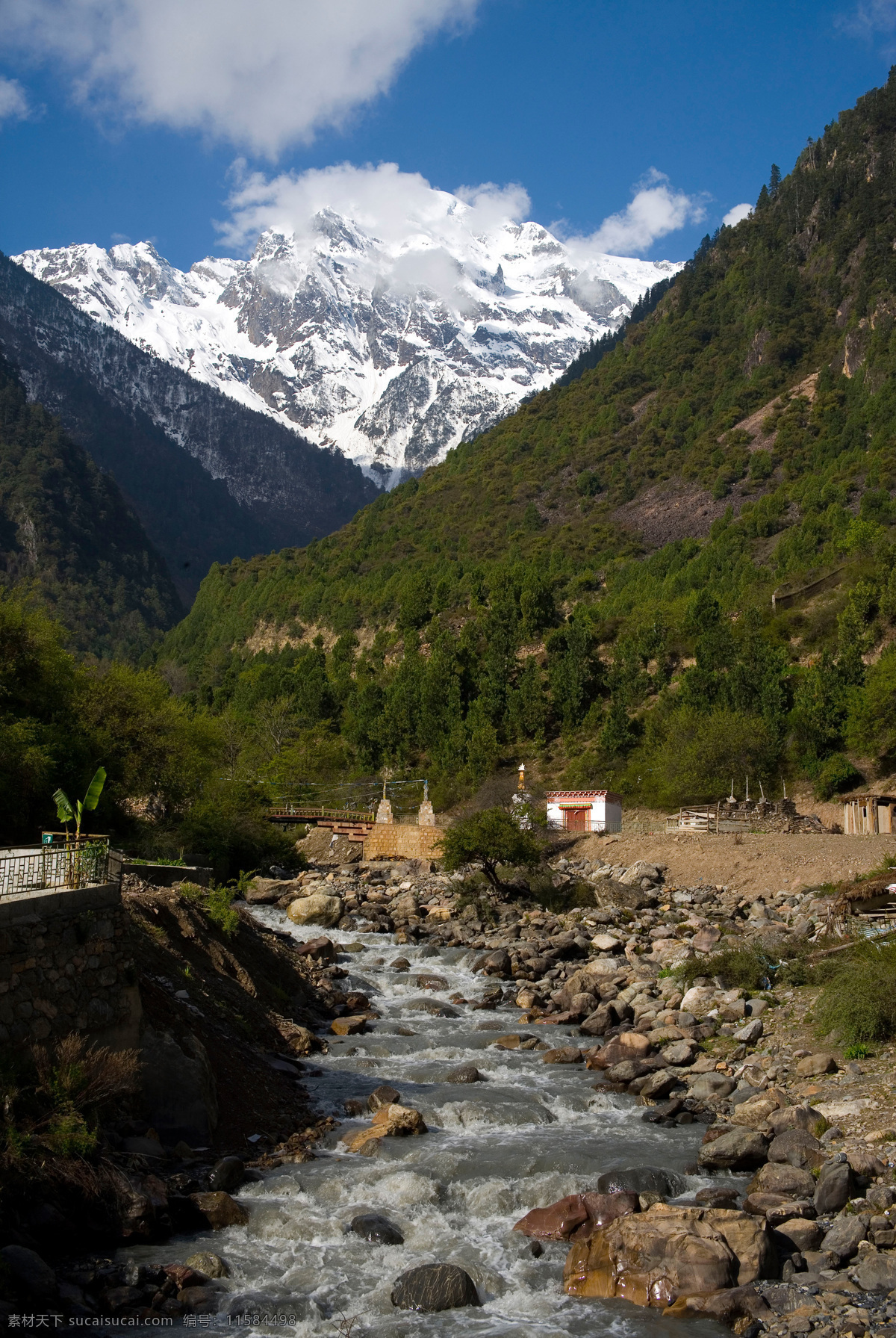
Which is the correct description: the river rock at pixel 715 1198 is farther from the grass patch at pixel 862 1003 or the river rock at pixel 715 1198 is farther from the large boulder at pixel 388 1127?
the grass patch at pixel 862 1003

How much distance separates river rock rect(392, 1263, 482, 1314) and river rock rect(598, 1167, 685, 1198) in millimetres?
2168

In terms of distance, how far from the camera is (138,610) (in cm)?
14200

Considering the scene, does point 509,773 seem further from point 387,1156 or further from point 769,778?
point 387,1156

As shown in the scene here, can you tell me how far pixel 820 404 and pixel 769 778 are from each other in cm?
4466

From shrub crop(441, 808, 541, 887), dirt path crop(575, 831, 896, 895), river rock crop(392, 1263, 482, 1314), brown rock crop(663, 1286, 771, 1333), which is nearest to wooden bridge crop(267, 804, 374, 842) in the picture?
Answer: shrub crop(441, 808, 541, 887)

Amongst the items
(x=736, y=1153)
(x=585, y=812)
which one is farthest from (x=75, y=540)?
(x=736, y=1153)

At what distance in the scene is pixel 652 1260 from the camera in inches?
351

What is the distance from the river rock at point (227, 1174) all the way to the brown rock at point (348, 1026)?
6794 mm

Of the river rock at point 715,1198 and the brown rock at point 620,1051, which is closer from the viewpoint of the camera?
the river rock at point 715,1198

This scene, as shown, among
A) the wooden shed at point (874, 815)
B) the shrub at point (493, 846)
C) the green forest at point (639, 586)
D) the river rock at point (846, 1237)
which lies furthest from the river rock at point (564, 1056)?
the wooden shed at point (874, 815)

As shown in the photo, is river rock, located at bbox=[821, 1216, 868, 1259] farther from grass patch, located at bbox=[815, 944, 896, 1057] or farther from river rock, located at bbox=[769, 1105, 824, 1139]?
grass patch, located at bbox=[815, 944, 896, 1057]

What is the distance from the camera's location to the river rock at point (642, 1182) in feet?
34.7

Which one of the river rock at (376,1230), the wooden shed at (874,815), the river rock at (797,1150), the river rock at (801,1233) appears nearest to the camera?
the river rock at (801,1233)

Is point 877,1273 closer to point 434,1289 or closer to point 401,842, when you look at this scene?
point 434,1289
